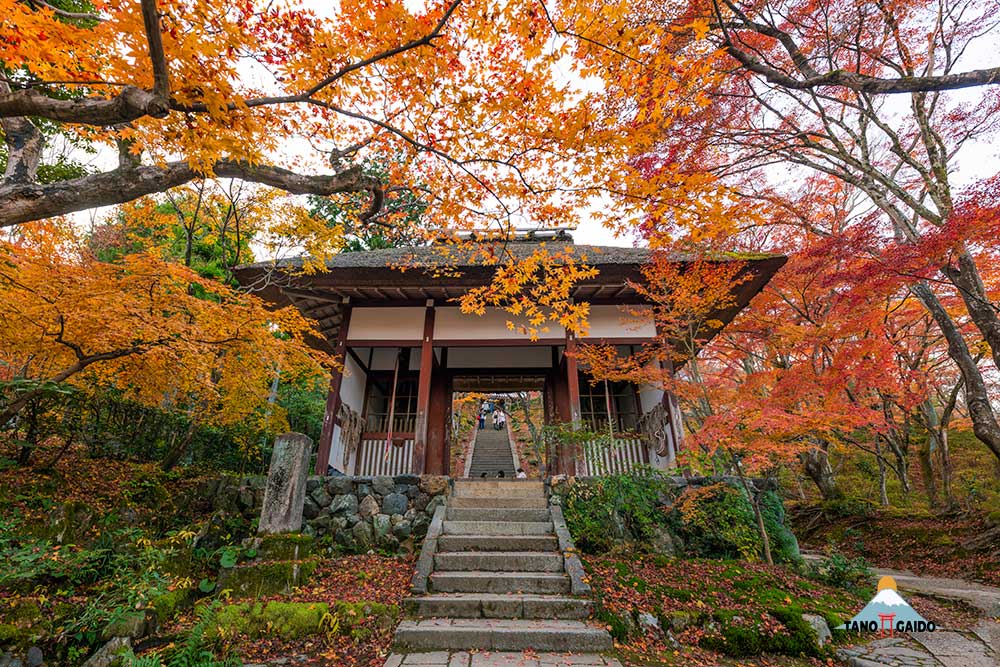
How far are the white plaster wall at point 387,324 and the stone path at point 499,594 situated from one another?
3.40 m

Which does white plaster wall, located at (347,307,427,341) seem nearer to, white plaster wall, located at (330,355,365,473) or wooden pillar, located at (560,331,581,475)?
white plaster wall, located at (330,355,365,473)

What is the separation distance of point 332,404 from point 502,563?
452 centimetres

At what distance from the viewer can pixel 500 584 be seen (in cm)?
430

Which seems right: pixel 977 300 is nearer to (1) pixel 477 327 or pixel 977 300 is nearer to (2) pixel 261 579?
(1) pixel 477 327

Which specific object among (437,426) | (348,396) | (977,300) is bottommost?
(437,426)

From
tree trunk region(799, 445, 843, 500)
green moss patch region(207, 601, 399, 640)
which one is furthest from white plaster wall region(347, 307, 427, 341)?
tree trunk region(799, 445, 843, 500)

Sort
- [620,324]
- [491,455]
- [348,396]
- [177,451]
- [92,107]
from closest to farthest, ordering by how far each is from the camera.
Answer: [92,107], [177,451], [620,324], [348,396], [491,455]

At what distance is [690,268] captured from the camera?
698cm

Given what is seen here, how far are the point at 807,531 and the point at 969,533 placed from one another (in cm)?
312

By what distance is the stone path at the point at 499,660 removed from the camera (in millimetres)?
3211

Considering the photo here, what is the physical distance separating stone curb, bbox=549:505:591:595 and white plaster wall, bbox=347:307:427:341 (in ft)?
14.2

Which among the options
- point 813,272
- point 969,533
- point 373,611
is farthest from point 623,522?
point 969,533

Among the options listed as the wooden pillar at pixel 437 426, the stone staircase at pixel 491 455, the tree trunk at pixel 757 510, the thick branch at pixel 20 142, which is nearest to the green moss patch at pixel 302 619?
the tree trunk at pixel 757 510

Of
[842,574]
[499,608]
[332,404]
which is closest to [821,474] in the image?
[842,574]
